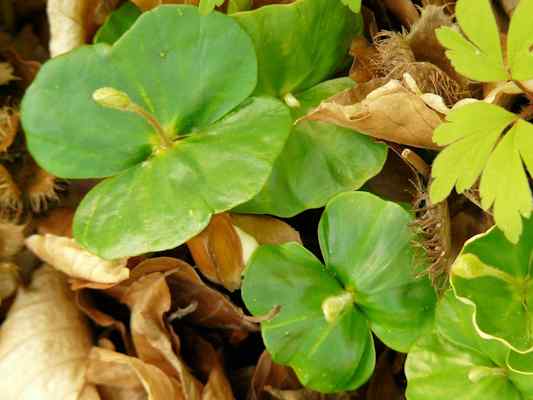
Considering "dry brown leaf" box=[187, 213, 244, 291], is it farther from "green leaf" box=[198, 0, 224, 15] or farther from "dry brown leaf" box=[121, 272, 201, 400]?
"green leaf" box=[198, 0, 224, 15]

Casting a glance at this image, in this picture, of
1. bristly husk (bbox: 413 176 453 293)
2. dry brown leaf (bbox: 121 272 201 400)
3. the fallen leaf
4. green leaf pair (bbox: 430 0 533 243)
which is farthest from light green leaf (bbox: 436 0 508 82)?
the fallen leaf

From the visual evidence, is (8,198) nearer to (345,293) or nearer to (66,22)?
(66,22)

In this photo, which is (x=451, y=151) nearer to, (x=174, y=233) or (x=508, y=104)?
(x=508, y=104)

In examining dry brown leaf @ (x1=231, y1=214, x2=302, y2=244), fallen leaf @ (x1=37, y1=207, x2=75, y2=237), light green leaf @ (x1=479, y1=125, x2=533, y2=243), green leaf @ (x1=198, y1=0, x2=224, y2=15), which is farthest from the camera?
fallen leaf @ (x1=37, y1=207, x2=75, y2=237)

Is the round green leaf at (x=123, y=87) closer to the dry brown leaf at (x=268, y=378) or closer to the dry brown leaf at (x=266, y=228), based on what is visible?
the dry brown leaf at (x=266, y=228)

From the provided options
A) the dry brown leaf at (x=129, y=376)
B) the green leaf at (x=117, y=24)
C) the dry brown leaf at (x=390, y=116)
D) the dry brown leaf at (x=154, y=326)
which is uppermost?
the green leaf at (x=117, y=24)

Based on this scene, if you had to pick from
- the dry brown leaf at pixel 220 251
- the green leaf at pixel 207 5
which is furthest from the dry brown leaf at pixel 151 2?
the dry brown leaf at pixel 220 251
